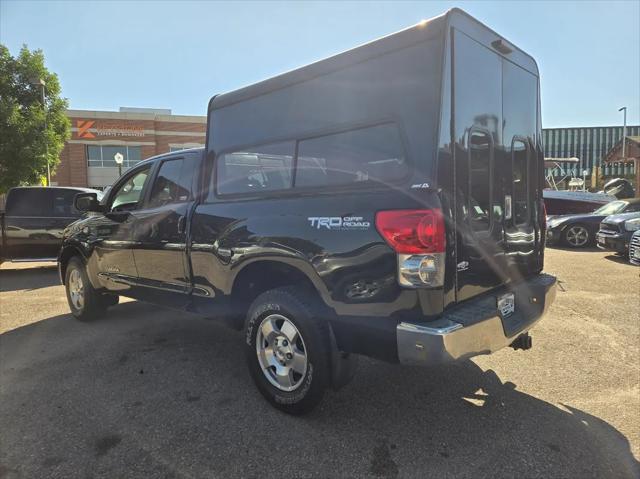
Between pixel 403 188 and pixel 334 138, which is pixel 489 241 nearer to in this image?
pixel 403 188

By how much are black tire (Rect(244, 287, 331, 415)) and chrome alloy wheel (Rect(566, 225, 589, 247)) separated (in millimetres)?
11890

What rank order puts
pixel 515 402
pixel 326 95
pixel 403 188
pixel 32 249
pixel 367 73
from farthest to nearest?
1. pixel 32 249
2. pixel 515 402
3. pixel 326 95
4. pixel 367 73
5. pixel 403 188

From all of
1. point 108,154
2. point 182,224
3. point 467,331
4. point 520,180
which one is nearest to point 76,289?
point 182,224

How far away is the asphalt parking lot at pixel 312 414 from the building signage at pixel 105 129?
38.0 m

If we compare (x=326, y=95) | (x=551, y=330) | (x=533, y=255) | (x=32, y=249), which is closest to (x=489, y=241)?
(x=533, y=255)

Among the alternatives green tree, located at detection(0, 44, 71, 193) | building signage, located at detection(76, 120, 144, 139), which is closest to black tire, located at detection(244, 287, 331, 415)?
green tree, located at detection(0, 44, 71, 193)

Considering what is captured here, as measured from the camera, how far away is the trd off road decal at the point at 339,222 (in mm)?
2609

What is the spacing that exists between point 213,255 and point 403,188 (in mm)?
1724

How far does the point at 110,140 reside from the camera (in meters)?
38.7

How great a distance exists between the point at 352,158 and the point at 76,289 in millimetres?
4476

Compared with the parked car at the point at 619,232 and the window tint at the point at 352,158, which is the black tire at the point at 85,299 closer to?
the window tint at the point at 352,158

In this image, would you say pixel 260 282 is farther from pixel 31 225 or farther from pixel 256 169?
pixel 31 225

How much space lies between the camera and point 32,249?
9156mm

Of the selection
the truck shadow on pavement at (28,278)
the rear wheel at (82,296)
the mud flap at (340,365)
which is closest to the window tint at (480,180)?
the mud flap at (340,365)
